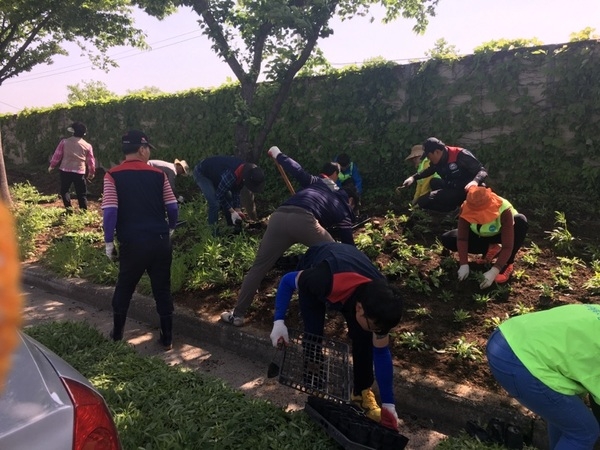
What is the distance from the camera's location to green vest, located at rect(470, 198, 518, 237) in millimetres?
4408

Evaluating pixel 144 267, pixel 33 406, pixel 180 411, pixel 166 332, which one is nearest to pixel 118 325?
pixel 166 332

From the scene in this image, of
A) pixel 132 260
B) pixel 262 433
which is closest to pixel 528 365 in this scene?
pixel 262 433

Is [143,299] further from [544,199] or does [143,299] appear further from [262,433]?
[544,199]

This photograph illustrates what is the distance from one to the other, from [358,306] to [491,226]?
97.0 inches

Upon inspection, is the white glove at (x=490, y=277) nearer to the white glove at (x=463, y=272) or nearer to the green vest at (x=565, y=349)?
the white glove at (x=463, y=272)

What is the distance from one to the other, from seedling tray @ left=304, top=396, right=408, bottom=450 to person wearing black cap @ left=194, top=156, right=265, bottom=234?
3.20 meters

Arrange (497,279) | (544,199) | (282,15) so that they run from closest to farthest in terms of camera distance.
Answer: (497,279) < (282,15) < (544,199)

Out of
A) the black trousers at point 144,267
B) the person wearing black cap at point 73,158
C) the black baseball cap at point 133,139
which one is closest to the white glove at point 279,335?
the black trousers at point 144,267

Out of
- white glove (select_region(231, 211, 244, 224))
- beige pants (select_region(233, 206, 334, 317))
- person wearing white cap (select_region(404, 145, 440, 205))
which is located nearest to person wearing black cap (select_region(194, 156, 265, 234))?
white glove (select_region(231, 211, 244, 224))

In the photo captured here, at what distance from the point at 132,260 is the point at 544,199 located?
522cm

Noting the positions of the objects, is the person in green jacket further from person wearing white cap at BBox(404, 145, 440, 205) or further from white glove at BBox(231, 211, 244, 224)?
white glove at BBox(231, 211, 244, 224)

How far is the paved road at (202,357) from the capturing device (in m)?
3.17

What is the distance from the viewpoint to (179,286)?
5.17m

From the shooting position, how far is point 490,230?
14.7 ft
